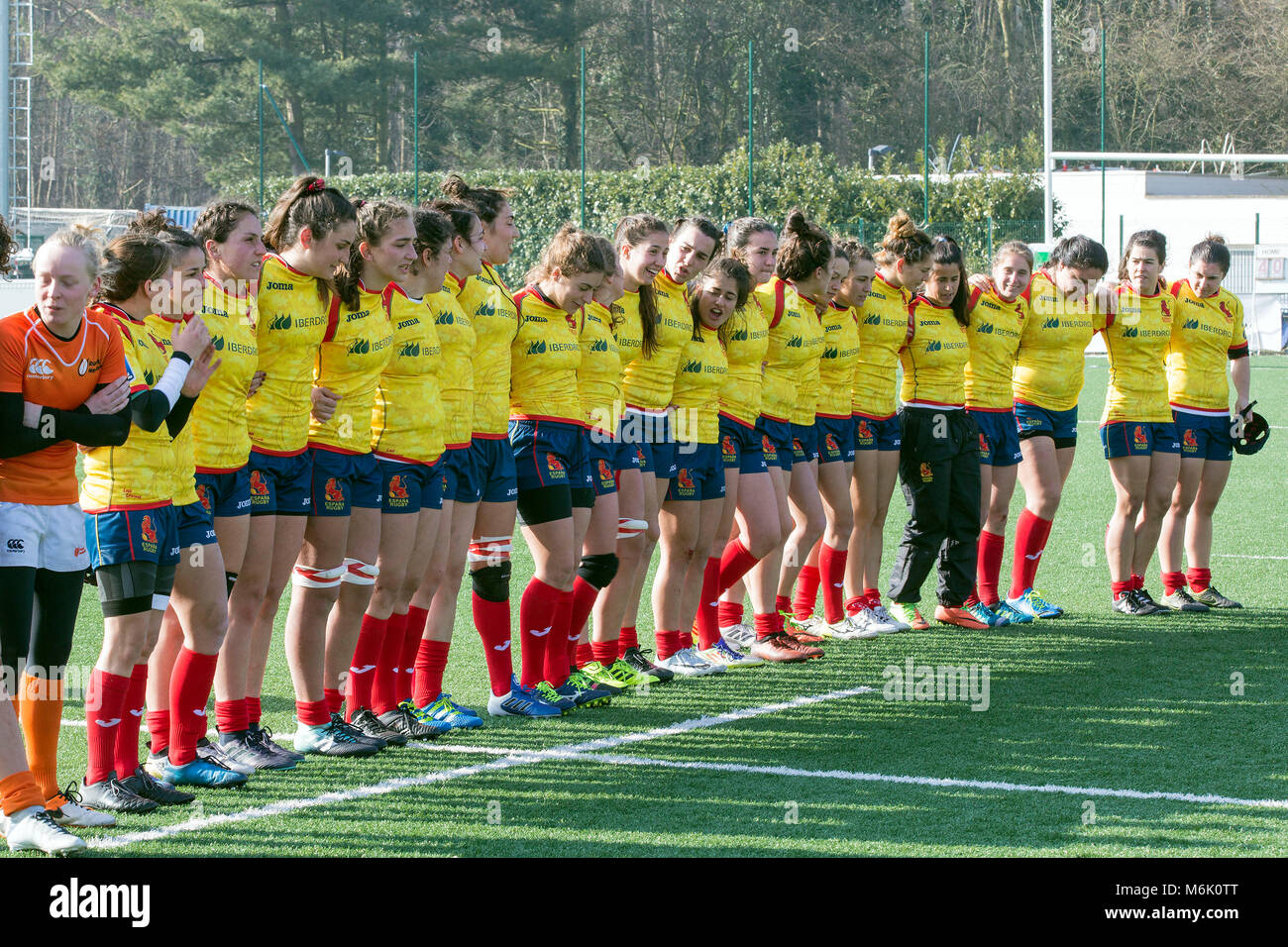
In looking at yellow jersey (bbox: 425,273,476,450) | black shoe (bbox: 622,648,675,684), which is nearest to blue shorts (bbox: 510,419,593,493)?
yellow jersey (bbox: 425,273,476,450)

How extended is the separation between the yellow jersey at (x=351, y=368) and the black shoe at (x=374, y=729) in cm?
104

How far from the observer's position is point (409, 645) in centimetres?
604

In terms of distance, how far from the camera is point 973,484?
823 centimetres

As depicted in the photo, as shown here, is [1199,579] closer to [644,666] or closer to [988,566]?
[988,566]

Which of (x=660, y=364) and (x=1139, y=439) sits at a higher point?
(x=660, y=364)

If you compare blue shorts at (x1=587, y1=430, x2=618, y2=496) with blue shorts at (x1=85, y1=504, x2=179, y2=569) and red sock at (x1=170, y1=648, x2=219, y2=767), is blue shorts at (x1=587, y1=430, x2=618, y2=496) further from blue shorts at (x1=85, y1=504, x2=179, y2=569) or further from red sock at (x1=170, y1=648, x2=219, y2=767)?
blue shorts at (x1=85, y1=504, x2=179, y2=569)

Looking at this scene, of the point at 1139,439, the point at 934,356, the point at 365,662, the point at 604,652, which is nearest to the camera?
the point at 365,662

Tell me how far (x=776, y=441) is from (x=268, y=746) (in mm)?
3042

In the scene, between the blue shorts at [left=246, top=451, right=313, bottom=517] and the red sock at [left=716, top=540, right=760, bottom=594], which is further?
the red sock at [left=716, top=540, right=760, bottom=594]

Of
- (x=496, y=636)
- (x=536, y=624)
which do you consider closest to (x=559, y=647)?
(x=536, y=624)

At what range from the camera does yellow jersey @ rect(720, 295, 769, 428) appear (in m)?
7.16

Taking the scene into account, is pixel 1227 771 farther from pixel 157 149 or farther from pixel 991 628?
pixel 157 149

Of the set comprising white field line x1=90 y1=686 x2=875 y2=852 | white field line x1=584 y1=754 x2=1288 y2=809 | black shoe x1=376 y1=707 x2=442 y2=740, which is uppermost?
black shoe x1=376 y1=707 x2=442 y2=740

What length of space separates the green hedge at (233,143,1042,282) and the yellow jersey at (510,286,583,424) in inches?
853
